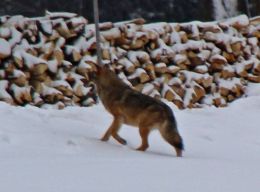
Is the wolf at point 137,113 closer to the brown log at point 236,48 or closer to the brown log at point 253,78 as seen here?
the brown log at point 236,48

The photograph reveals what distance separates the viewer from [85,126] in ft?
24.9

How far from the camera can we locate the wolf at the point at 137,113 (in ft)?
22.4

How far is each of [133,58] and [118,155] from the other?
17.5 ft

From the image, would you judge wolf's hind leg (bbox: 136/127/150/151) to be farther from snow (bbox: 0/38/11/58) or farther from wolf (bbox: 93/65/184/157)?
snow (bbox: 0/38/11/58)

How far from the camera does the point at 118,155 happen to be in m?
6.08

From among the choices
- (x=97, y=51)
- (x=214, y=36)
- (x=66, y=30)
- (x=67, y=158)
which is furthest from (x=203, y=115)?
(x=67, y=158)

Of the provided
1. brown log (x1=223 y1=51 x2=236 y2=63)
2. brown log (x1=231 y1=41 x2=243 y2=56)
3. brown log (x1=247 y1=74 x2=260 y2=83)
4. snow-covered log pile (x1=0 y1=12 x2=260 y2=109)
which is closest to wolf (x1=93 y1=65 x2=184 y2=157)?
snow-covered log pile (x1=0 y1=12 x2=260 y2=109)

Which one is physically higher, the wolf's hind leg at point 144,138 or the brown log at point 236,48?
the wolf's hind leg at point 144,138

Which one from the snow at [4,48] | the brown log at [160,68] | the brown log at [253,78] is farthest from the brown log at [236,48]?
the snow at [4,48]

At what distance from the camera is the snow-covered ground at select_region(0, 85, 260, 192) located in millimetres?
4456

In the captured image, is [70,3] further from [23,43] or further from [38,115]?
[38,115]

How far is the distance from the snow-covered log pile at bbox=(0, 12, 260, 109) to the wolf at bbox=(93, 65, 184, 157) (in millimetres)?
1907

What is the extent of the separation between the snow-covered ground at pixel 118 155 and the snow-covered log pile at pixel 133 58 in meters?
1.64

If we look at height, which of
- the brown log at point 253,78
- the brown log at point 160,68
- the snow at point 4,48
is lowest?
the brown log at point 253,78
